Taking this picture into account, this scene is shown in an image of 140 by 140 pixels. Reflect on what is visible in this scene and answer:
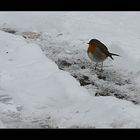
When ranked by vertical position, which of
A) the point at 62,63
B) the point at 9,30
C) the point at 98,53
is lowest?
the point at 62,63

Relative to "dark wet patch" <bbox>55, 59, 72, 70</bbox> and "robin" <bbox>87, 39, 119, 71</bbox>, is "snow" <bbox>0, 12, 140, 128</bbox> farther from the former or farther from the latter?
"robin" <bbox>87, 39, 119, 71</bbox>

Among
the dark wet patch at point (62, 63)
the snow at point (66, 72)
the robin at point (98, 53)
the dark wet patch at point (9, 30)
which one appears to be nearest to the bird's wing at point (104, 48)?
the robin at point (98, 53)

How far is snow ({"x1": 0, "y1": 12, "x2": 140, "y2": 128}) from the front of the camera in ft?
17.3

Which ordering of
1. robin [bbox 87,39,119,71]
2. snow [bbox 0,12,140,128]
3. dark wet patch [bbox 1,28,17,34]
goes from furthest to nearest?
dark wet patch [bbox 1,28,17,34] → robin [bbox 87,39,119,71] → snow [bbox 0,12,140,128]

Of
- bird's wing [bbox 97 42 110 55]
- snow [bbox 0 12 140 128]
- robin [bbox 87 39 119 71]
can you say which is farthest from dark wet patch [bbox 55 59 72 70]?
bird's wing [bbox 97 42 110 55]

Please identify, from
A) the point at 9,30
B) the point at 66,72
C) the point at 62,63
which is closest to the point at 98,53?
the point at 62,63

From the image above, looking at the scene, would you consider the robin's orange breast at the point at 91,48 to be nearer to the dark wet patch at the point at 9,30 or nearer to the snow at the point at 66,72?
the snow at the point at 66,72

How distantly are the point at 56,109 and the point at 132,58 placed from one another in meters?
2.11

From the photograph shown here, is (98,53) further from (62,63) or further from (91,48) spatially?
(62,63)

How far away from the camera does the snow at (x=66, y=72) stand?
17.3 ft

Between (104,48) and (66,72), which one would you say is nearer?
(66,72)

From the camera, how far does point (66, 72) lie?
6539 millimetres

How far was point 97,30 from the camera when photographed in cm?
884
